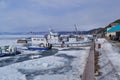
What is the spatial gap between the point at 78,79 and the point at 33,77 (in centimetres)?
296

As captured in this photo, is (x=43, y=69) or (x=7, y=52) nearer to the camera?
(x=43, y=69)

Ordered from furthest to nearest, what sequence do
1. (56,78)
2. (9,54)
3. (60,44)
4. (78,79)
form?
1. (60,44)
2. (9,54)
3. (56,78)
4. (78,79)

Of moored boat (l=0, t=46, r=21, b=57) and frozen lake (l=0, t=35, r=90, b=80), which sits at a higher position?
moored boat (l=0, t=46, r=21, b=57)

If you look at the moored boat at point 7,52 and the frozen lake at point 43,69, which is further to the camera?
the moored boat at point 7,52

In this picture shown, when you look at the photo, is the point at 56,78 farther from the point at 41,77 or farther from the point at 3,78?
the point at 3,78

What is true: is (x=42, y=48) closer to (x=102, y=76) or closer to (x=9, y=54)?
(x=9, y=54)

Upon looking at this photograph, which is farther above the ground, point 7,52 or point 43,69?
point 7,52

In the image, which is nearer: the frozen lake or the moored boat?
the frozen lake

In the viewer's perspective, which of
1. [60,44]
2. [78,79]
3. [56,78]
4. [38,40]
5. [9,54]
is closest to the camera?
[78,79]

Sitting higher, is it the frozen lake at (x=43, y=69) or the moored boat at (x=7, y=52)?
the moored boat at (x=7, y=52)

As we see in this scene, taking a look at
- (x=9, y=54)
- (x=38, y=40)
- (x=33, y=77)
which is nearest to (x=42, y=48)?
(x=38, y=40)

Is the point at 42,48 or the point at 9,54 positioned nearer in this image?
the point at 9,54

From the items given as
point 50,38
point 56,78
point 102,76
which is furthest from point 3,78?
point 50,38

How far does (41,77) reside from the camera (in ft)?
39.8
